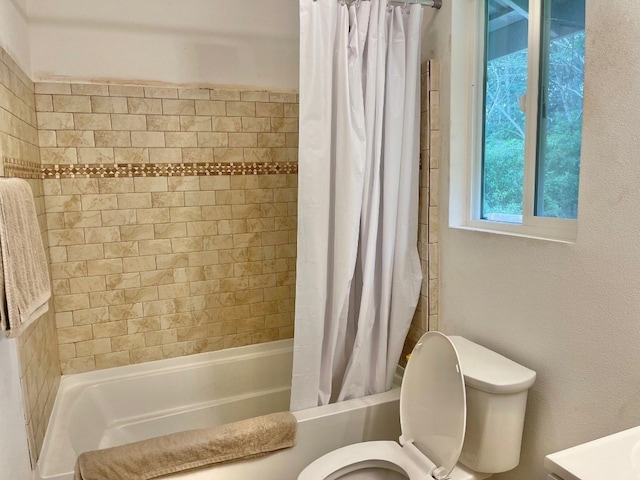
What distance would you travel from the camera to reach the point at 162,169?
97.0 inches

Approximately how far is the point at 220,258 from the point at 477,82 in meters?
1.69

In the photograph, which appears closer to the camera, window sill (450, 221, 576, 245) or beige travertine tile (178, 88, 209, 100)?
window sill (450, 221, 576, 245)

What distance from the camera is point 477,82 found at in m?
1.95

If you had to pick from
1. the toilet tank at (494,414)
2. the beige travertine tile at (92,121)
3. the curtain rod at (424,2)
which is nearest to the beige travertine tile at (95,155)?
the beige travertine tile at (92,121)

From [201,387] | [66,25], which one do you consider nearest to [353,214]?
[201,387]

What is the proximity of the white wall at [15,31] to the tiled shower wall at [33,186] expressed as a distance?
0.19 ft

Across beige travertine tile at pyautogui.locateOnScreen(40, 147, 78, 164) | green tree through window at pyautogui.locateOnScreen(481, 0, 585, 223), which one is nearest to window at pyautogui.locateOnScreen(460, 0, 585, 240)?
green tree through window at pyautogui.locateOnScreen(481, 0, 585, 223)

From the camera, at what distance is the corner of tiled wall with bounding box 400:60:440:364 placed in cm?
204

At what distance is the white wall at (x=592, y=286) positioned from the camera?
1.27 m

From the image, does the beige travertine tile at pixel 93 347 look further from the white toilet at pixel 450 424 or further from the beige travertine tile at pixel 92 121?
the white toilet at pixel 450 424

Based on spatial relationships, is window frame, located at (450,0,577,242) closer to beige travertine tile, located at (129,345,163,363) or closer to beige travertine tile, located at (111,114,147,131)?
beige travertine tile, located at (111,114,147,131)

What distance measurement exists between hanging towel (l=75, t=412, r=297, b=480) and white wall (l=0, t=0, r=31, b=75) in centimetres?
158

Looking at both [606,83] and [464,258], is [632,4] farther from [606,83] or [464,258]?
[464,258]

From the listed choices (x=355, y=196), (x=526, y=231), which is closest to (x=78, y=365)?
(x=355, y=196)
